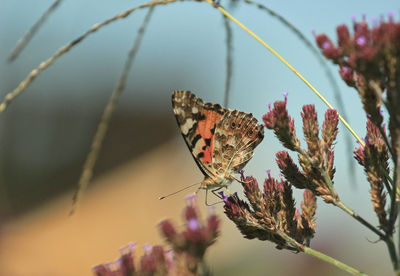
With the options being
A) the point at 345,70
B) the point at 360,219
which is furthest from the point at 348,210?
the point at 345,70

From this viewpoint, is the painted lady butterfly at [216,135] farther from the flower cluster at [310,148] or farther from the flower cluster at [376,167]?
the flower cluster at [376,167]

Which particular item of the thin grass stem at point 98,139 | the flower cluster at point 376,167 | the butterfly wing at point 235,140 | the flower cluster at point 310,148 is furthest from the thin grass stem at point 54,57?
the butterfly wing at point 235,140

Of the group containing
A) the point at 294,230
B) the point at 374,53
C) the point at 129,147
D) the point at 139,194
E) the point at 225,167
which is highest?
the point at 129,147

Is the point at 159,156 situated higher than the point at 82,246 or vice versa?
the point at 159,156

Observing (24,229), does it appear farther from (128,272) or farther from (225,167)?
(128,272)

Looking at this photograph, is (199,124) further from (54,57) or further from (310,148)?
(54,57)

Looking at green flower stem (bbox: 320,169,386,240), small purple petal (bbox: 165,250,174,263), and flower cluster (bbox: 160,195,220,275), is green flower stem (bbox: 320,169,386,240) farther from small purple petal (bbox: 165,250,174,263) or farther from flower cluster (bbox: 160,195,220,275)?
small purple petal (bbox: 165,250,174,263)

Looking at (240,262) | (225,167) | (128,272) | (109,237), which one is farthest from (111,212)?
(128,272)
